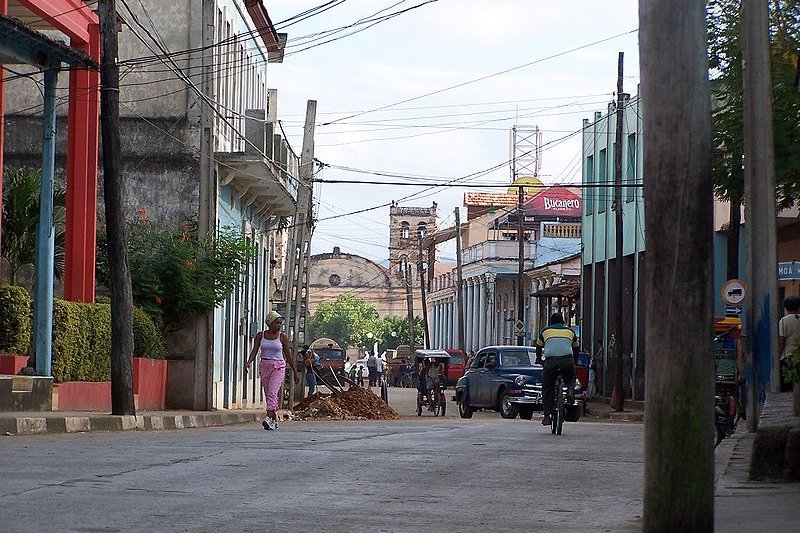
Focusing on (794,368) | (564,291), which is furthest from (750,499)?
(564,291)

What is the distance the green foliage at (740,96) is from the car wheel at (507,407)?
10.7 metres

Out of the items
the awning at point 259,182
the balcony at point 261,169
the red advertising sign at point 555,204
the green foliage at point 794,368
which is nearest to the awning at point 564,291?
the awning at point 259,182

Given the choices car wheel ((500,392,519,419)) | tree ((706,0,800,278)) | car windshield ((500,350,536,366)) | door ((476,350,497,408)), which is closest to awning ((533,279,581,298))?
door ((476,350,497,408))

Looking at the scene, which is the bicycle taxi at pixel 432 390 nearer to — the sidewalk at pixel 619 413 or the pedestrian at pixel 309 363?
the pedestrian at pixel 309 363

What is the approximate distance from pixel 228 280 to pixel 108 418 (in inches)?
379

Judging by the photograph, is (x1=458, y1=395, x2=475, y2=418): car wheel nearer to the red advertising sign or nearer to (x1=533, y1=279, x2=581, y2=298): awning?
(x1=533, y1=279, x2=581, y2=298): awning

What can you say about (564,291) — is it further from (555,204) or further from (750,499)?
(750,499)

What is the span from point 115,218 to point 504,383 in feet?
54.9

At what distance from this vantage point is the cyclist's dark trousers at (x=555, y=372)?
20047mm

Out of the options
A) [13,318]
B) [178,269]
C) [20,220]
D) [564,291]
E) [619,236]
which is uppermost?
[619,236]

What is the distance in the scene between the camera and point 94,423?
19.7 metres

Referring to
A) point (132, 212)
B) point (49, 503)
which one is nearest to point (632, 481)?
point (49, 503)

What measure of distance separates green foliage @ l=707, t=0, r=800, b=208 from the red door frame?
10376 mm

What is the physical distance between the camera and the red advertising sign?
86.2 meters
